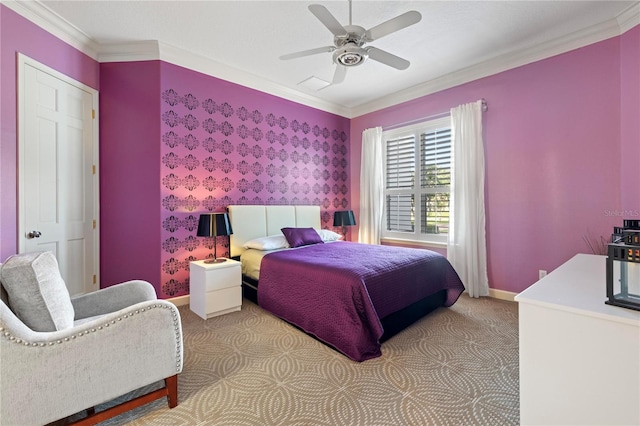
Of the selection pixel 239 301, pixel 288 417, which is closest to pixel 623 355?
pixel 288 417

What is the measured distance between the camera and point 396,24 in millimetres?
2070

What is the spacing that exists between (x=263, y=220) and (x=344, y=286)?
6.83ft

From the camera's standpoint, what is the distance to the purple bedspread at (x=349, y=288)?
2270mm

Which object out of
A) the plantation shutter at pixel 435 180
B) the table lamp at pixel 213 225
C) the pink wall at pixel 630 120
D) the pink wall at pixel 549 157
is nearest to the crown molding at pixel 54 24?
the table lamp at pixel 213 225

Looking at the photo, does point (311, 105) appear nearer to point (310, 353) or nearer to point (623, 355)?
point (310, 353)

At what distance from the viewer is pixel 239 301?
10.7 feet

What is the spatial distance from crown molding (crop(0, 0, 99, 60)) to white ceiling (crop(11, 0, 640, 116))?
5 centimetres

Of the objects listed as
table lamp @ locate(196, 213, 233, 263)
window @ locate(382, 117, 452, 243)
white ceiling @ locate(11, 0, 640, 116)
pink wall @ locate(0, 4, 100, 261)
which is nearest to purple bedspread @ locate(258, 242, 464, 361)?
table lamp @ locate(196, 213, 233, 263)

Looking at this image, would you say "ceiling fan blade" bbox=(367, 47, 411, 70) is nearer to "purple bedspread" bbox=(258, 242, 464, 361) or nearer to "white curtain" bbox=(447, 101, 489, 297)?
"white curtain" bbox=(447, 101, 489, 297)

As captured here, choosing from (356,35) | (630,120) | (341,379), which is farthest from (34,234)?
(630,120)

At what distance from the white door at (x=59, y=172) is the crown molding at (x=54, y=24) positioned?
15.2 inches

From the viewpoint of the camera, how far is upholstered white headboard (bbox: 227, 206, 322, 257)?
3.78 m

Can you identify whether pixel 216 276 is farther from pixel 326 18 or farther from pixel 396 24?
pixel 396 24

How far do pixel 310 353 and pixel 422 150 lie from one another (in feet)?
11.3
